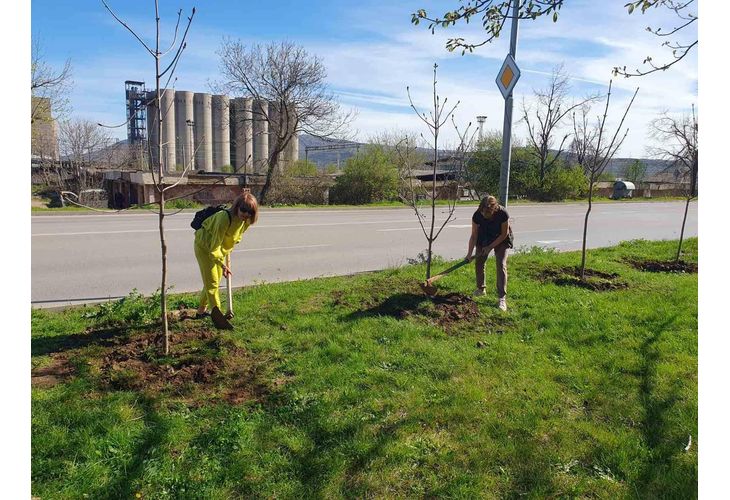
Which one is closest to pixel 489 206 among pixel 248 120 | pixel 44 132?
pixel 248 120

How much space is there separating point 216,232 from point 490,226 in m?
3.70

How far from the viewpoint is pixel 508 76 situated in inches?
310

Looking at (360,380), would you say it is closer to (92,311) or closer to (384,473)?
(384,473)

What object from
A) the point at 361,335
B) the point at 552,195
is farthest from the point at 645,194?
the point at 361,335

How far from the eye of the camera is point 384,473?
3012 mm

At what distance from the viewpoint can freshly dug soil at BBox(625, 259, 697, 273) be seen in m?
9.27

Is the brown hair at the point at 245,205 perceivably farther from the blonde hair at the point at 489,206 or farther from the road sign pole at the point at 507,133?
the road sign pole at the point at 507,133

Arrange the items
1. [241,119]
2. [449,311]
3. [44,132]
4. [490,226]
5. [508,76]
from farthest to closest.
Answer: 1. [44,132]
2. [241,119]
3. [508,76]
4. [490,226]
5. [449,311]

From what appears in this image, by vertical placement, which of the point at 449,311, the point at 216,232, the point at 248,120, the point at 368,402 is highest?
the point at 248,120

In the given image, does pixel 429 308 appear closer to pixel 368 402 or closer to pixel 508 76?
pixel 368 402

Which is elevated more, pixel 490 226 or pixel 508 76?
pixel 508 76

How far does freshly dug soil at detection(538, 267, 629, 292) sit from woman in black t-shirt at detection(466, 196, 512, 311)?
1.66m

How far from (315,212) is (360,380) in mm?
17865

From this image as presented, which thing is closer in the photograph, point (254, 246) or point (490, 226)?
point (490, 226)
